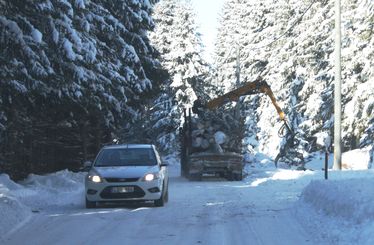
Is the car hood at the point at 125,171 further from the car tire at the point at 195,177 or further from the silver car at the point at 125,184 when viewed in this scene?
the car tire at the point at 195,177

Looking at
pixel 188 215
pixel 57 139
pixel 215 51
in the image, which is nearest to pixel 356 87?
pixel 57 139

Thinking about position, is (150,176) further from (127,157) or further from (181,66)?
(181,66)

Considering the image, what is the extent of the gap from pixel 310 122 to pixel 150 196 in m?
27.1

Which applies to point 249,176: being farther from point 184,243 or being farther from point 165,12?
point 165,12

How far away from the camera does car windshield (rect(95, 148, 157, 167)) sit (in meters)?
15.6

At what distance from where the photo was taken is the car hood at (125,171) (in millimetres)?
14586

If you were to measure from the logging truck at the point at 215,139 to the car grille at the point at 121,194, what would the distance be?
38.9 ft

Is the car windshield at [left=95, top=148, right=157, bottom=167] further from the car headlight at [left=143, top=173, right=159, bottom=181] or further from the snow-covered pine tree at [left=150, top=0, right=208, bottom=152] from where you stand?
the snow-covered pine tree at [left=150, top=0, right=208, bottom=152]

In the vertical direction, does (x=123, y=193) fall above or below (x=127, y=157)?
below

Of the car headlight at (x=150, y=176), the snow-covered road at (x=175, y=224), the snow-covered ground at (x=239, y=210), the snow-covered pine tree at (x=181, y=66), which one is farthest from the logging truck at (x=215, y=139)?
the snow-covered pine tree at (x=181, y=66)

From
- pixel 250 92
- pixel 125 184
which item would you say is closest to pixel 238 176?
pixel 250 92

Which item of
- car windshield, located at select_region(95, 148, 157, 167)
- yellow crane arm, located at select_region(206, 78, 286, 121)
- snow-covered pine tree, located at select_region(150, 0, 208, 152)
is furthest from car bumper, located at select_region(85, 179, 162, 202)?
snow-covered pine tree, located at select_region(150, 0, 208, 152)

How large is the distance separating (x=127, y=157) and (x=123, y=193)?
1.69m

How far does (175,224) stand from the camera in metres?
11.7
